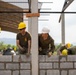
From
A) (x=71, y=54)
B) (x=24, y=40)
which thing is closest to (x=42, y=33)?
(x=24, y=40)

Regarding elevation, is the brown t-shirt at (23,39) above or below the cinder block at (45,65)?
above

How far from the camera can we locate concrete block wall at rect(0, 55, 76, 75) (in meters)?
6.98

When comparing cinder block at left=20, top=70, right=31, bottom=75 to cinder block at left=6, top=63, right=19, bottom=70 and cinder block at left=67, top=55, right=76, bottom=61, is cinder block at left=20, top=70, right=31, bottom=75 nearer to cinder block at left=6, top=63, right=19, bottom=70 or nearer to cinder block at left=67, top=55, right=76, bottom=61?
cinder block at left=6, top=63, right=19, bottom=70

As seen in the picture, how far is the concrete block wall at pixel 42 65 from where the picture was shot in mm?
6977

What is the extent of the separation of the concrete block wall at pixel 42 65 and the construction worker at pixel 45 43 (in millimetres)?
209

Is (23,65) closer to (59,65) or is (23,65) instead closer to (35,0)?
(59,65)

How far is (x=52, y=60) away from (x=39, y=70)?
1.17ft

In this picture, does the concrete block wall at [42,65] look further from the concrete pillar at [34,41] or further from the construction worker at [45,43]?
the construction worker at [45,43]

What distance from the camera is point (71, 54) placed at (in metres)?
7.61

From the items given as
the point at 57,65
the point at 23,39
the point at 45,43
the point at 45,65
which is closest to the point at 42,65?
the point at 45,65

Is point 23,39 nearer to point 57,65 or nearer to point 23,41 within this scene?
point 23,41

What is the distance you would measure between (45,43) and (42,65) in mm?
501

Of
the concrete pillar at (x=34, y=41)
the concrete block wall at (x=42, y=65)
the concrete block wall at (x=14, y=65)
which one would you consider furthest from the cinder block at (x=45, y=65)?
the concrete block wall at (x=14, y=65)

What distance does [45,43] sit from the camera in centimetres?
714
